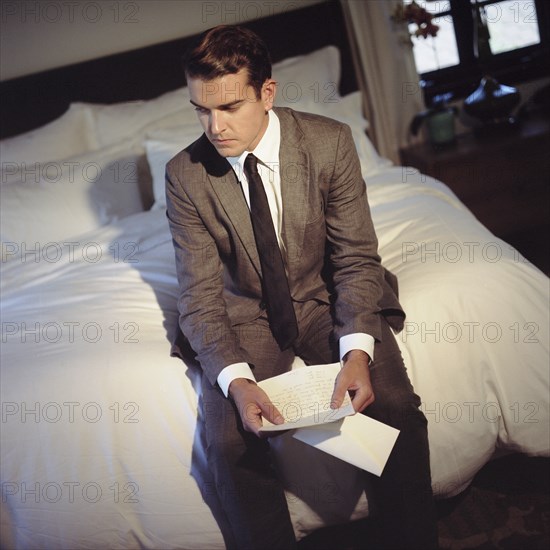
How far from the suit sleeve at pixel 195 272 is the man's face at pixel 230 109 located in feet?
0.62

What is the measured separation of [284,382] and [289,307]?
22 centimetres

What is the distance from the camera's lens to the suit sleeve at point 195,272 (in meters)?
1.60

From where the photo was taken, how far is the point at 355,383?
1.42 m

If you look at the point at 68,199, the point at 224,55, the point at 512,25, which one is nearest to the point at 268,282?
the point at 224,55

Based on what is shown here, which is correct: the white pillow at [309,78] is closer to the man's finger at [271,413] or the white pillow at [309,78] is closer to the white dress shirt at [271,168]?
the white dress shirt at [271,168]

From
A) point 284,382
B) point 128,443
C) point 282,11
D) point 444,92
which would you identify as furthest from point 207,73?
point 444,92

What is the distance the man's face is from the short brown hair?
0.05 ft

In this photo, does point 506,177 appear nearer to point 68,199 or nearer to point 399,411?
point 399,411

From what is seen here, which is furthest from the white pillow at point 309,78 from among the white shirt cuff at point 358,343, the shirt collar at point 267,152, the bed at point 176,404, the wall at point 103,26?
the white shirt cuff at point 358,343

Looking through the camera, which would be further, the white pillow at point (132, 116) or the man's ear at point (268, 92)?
the white pillow at point (132, 116)

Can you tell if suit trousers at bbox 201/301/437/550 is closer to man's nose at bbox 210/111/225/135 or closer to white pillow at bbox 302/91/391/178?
man's nose at bbox 210/111/225/135

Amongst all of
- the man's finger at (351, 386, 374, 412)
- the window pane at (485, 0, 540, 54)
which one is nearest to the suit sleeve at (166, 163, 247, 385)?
the man's finger at (351, 386, 374, 412)

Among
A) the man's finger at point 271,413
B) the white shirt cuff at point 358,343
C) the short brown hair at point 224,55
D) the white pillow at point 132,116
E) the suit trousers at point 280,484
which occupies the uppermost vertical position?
the short brown hair at point 224,55

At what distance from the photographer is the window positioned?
11.0 ft
